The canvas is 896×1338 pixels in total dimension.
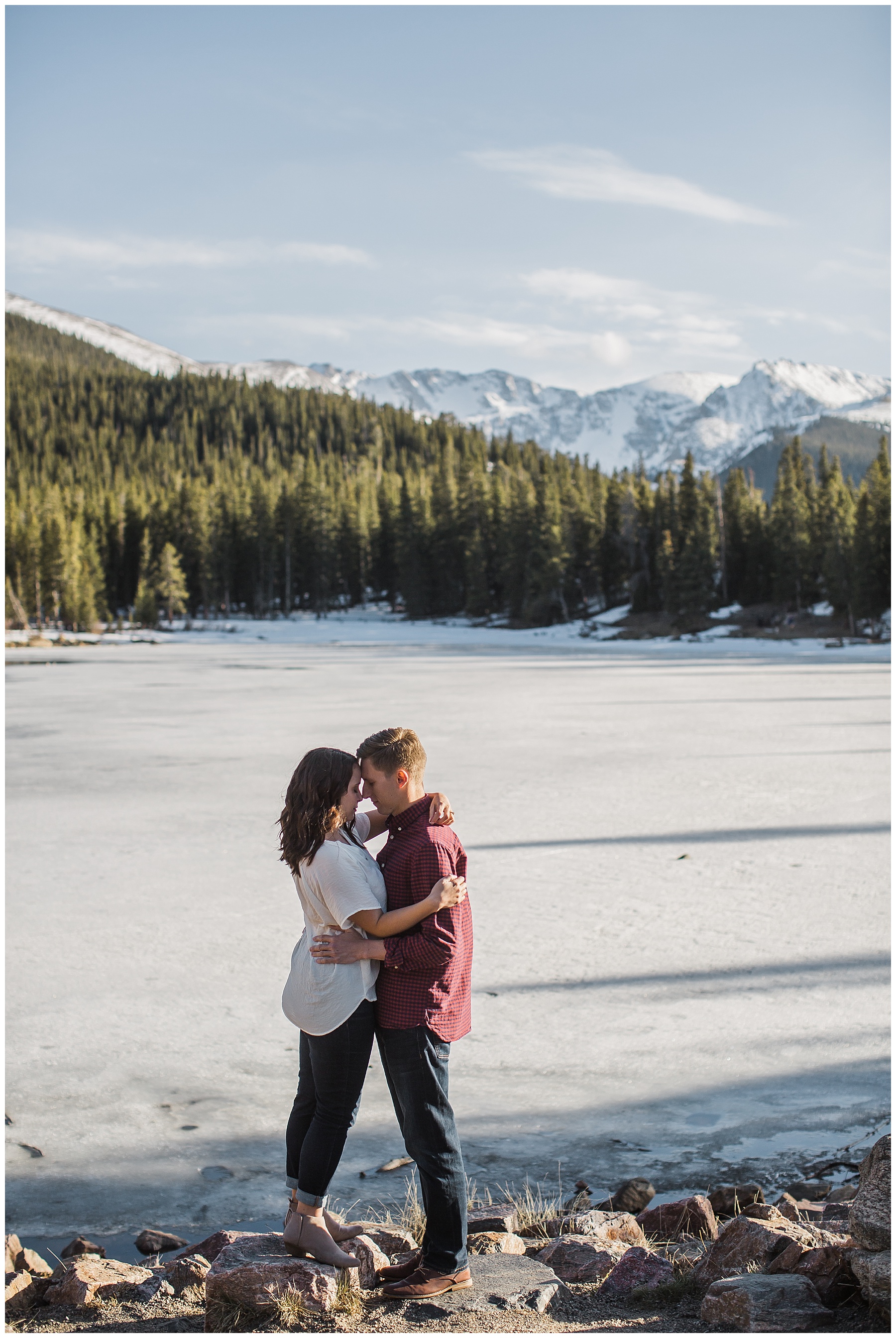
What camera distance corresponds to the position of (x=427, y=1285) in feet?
10.0

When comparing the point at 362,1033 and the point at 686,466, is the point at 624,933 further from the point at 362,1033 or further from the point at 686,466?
the point at 686,466

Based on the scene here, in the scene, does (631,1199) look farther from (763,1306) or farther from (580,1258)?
(763,1306)

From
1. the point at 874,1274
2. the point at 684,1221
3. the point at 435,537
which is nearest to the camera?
the point at 874,1274

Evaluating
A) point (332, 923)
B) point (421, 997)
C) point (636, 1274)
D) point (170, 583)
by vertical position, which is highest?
point (170, 583)

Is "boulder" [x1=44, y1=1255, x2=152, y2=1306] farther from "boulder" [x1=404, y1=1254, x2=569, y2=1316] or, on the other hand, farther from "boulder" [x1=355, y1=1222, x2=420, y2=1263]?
"boulder" [x1=404, y1=1254, x2=569, y2=1316]

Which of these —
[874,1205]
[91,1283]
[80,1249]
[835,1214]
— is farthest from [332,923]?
[835,1214]

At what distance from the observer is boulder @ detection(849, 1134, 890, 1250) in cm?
291

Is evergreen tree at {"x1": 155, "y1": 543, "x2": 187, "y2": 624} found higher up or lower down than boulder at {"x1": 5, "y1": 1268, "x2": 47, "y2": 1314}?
higher up

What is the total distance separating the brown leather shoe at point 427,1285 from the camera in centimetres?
305

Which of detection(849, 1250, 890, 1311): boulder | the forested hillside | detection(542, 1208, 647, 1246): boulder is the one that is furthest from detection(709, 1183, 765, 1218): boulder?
the forested hillside

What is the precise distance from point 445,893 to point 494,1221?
1566 millimetres

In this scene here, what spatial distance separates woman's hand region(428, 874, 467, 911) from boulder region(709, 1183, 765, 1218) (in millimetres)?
2003

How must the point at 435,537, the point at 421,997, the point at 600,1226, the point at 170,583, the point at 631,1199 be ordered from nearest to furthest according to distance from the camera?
the point at 421,997 → the point at 600,1226 → the point at 631,1199 → the point at 170,583 → the point at 435,537

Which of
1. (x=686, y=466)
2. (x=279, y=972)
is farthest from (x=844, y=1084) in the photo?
(x=686, y=466)
